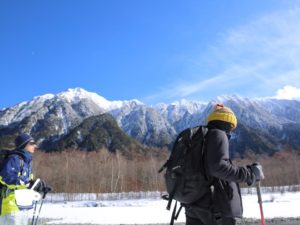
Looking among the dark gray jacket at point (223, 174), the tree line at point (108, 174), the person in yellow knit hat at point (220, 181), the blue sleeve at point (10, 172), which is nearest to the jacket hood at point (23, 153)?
the blue sleeve at point (10, 172)

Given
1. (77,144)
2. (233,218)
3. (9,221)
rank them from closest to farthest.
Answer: (233,218) → (9,221) → (77,144)

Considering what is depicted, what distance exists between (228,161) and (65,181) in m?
72.0

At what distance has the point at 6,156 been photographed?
6066 millimetres

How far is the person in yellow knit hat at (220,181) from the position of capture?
3.96 m

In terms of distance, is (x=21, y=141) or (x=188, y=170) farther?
(x=21, y=141)

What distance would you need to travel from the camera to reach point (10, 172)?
593 centimetres

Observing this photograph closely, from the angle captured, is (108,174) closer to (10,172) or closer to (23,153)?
(23,153)

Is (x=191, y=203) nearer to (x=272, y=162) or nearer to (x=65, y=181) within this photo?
(x=65, y=181)

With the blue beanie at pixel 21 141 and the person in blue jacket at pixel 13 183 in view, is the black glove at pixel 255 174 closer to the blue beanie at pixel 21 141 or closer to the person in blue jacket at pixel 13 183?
the person in blue jacket at pixel 13 183

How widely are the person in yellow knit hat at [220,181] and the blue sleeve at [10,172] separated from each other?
9.02 ft

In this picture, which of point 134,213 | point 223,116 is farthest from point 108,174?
point 223,116

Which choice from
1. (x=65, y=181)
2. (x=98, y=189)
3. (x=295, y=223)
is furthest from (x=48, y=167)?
(x=295, y=223)

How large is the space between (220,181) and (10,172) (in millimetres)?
3083

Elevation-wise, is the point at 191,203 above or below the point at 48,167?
below
